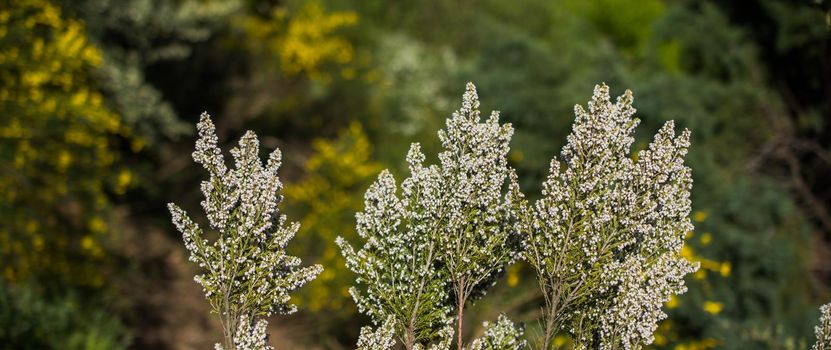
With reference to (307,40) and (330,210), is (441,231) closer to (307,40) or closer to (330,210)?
(330,210)

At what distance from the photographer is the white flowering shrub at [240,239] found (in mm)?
2494

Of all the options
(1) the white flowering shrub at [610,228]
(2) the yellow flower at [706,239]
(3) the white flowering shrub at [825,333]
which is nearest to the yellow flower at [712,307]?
(2) the yellow flower at [706,239]

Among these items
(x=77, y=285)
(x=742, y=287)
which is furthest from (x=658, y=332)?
(x=77, y=285)

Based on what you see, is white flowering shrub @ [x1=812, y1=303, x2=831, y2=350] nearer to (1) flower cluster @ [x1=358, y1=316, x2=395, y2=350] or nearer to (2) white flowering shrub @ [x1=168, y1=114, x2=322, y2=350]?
(1) flower cluster @ [x1=358, y1=316, x2=395, y2=350]

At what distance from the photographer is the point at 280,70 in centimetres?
1354

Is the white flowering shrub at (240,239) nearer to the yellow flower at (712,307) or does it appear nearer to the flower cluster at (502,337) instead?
the flower cluster at (502,337)

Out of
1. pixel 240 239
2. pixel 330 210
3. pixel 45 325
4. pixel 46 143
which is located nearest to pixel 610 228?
pixel 240 239

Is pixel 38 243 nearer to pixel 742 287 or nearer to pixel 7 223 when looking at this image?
pixel 7 223

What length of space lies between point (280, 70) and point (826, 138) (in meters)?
8.50

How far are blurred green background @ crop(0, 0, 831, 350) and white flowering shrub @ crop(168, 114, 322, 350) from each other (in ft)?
9.61

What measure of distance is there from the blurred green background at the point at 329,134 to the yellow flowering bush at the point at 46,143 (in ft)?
0.07

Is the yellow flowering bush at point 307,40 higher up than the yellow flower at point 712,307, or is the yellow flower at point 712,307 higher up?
the yellow flowering bush at point 307,40

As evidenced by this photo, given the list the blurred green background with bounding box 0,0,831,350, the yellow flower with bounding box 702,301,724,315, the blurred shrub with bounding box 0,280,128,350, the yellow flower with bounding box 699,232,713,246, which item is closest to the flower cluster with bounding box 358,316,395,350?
the blurred green background with bounding box 0,0,831,350

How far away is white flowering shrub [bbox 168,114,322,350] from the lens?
8.18 ft
